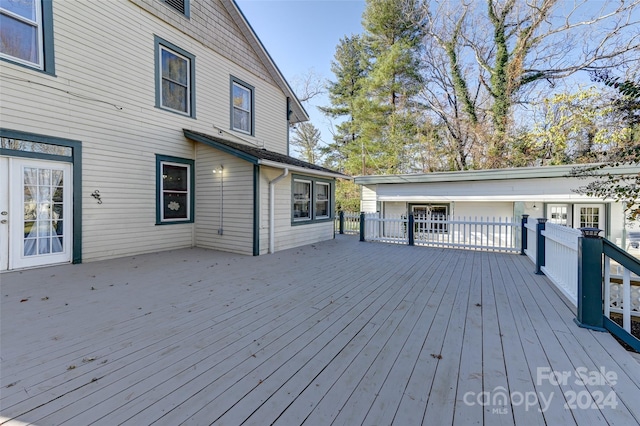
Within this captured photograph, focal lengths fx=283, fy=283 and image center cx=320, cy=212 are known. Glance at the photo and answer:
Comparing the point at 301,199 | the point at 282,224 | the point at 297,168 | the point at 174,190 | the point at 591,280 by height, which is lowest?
the point at 591,280

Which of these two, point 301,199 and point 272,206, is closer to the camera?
point 272,206

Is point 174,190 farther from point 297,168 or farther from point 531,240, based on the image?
point 531,240

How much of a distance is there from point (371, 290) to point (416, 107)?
16171 mm

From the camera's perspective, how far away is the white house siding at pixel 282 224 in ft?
22.3

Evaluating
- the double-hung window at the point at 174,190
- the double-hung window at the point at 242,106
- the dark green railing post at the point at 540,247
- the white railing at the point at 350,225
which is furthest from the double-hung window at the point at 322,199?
the dark green railing post at the point at 540,247

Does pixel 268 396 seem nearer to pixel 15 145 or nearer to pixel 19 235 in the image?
pixel 19 235

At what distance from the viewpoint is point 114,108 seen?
604cm

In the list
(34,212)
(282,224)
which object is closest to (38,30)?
(34,212)

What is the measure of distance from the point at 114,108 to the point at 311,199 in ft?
17.0

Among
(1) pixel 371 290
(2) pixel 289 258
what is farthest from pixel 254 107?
(1) pixel 371 290

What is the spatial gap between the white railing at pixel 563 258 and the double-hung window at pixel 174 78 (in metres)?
8.15

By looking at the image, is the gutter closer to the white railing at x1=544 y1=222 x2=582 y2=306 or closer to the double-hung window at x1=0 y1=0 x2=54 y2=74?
the double-hung window at x1=0 y1=0 x2=54 y2=74

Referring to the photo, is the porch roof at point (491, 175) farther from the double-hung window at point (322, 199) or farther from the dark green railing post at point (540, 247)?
the dark green railing post at point (540, 247)

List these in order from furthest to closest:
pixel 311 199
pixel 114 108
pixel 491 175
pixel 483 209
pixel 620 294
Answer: pixel 483 209 → pixel 491 175 → pixel 311 199 → pixel 114 108 → pixel 620 294
